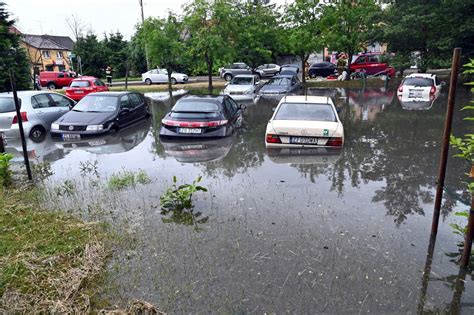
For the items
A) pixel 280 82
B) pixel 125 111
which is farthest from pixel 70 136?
pixel 280 82

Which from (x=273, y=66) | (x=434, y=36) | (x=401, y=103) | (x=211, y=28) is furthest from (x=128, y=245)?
(x=273, y=66)

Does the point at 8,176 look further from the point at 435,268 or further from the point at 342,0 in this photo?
the point at 342,0

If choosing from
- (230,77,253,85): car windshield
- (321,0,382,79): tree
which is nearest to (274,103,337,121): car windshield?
(230,77,253,85): car windshield

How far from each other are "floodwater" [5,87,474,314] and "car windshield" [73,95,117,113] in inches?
83.3

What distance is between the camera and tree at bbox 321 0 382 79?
25.3 metres

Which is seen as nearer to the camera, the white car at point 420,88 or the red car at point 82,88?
the white car at point 420,88

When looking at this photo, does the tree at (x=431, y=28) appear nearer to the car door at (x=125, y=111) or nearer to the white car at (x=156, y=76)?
the car door at (x=125, y=111)

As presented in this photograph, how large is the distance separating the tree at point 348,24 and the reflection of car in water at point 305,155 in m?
18.9

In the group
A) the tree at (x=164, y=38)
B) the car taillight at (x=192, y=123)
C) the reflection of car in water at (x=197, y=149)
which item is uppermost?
the tree at (x=164, y=38)

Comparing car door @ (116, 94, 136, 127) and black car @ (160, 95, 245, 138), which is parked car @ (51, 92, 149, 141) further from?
black car @ (160, 95, 245, 138)

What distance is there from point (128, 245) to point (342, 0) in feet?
87.1

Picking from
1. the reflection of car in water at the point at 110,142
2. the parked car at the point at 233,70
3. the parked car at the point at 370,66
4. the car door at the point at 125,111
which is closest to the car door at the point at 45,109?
the reflection of car in water at the point at 110,142

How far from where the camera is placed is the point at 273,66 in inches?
1500

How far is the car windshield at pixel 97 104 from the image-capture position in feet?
40.3
